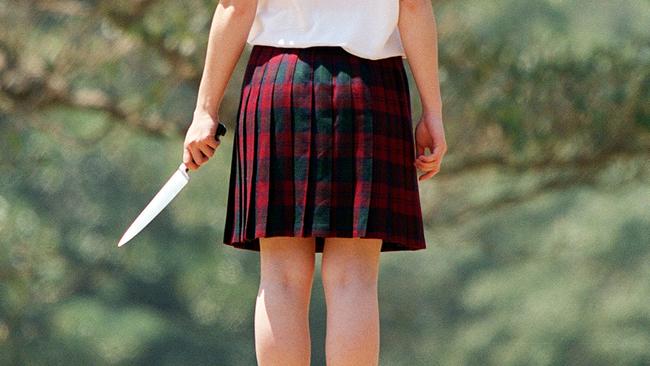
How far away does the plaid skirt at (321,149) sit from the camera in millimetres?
2033

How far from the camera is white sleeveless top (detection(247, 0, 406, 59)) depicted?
81.3 inches

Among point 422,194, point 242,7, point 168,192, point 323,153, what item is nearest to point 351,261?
point 323,153

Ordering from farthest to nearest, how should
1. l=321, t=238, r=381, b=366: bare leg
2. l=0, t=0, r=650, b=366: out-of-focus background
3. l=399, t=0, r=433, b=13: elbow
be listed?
l=0, t=0, r=650, b=366: out-of-focus background, l=399, t=0, r=433, b=13: elbow, l=321, t=238, r=381, b=366: bare leg

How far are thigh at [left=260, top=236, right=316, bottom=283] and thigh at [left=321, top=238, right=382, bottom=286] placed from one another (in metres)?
0.03

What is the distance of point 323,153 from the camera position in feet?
6.68

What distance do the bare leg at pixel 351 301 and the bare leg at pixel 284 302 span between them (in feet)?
0.12

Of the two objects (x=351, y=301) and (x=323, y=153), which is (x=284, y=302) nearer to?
(x=351, y=301)

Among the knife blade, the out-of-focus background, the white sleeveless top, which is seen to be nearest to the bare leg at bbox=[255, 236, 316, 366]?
the knife blade

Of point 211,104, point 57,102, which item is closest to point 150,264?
point 57,102

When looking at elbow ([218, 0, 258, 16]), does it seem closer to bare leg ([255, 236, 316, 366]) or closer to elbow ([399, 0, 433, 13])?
elbow ([399, 0, 433, 13])

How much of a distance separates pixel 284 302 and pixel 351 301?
0.11 m

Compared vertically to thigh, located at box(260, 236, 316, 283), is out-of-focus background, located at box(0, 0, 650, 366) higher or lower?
lower

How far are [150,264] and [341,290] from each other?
323 cm

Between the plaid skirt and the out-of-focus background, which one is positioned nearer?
the plaid skirt
